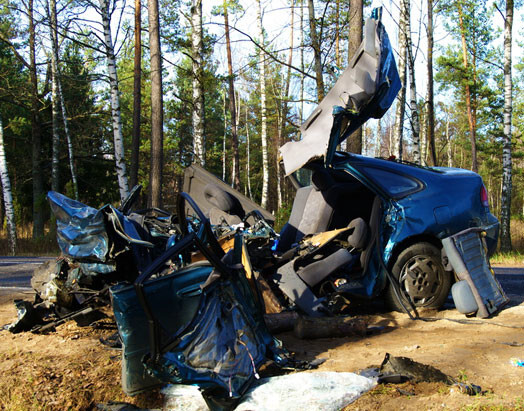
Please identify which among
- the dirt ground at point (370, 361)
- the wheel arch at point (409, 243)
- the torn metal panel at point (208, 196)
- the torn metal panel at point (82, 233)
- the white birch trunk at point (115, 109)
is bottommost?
the dirt ground at point (370, 361)

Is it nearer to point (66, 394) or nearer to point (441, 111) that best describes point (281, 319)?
point (66, 394)

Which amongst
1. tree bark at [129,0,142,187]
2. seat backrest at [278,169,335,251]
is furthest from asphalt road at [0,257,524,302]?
tree bark at [129,0,142,187]

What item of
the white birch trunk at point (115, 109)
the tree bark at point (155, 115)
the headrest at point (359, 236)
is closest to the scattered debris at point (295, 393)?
the headrest at point (359, 236)

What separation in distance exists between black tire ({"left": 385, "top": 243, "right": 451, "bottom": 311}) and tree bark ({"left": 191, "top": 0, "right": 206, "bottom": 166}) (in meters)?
11.6

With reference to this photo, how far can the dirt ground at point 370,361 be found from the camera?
2.82 metres

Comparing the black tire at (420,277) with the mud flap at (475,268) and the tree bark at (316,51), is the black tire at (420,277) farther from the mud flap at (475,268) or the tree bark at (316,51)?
the tree bark at (316,51)

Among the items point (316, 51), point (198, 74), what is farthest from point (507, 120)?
point (198, 74)

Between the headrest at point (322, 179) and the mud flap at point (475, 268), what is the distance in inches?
56.3

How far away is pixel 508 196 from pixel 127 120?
24.5 meters

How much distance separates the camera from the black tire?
5.01m

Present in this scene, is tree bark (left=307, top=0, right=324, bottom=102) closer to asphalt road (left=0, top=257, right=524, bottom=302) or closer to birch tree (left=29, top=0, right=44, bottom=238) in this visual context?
asphalt road (left=0, top=257, right=524, bottom=302)

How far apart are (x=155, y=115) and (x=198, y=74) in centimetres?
Answer: 257

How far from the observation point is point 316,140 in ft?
16.0

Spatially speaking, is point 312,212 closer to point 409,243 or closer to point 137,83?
point 409,243
